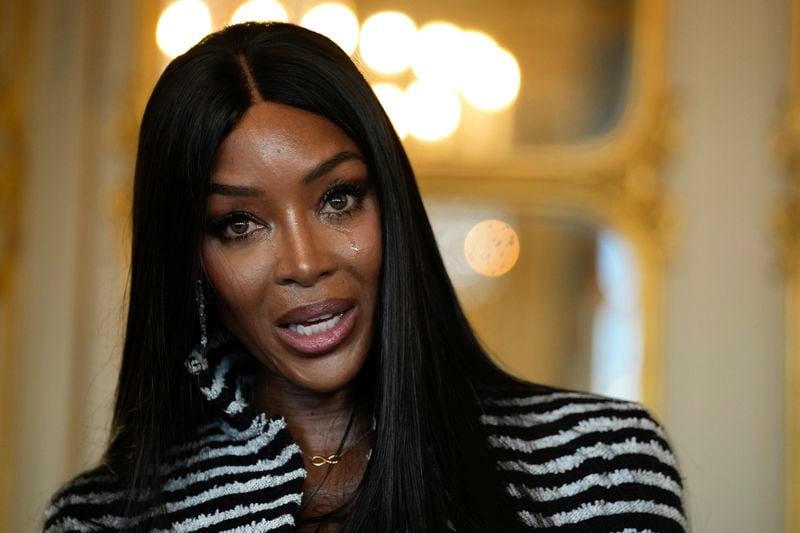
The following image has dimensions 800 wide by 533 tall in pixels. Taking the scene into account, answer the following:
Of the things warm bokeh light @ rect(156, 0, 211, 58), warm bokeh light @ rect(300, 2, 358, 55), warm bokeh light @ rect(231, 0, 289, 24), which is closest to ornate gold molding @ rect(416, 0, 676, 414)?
warm bokeh light @ rect(300, 2, 358, 55)

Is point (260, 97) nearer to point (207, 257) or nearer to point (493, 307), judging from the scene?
point (207, 257)

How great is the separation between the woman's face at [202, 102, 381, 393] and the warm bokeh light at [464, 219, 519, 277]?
2571 millimetres

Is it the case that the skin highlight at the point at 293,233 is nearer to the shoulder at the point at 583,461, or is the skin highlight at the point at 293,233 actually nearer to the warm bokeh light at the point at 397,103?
the shoulder at the point at 583,461

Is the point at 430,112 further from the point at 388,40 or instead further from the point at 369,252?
the point at 369,252

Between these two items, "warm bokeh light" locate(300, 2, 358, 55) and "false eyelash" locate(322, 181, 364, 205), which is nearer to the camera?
"false eyelash" locate(322, 181, 364, 205)

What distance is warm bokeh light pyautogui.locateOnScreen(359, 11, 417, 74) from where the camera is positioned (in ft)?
14.0

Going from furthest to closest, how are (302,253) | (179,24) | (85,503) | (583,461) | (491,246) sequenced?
(491,246) < (179,24) < (85,503) < (583,461) < (302,253)

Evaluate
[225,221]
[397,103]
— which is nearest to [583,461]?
[225,221]

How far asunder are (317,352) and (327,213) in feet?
0.60

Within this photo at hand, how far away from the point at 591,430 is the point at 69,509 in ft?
2.51

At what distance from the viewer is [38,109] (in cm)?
408

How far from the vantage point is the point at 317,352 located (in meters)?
1.63

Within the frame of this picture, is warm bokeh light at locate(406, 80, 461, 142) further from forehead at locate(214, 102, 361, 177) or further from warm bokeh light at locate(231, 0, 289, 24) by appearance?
forehead at locate(214, 102, 361, 177)

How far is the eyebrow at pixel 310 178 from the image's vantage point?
5.24ft
